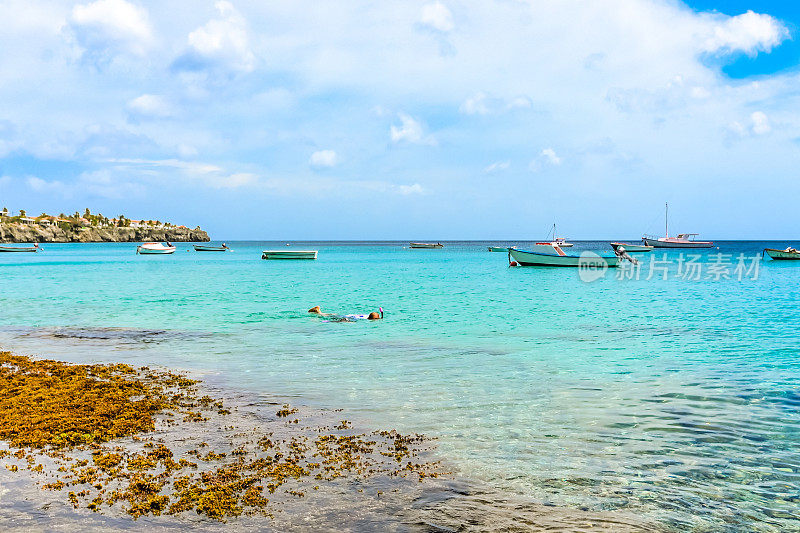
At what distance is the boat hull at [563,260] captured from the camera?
70.9 metres

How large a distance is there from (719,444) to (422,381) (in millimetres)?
6626

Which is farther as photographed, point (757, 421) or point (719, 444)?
point (757, 421)

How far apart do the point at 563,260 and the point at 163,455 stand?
6693 cm

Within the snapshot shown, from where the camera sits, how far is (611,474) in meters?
8.09

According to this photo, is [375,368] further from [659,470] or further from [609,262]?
[609,262]

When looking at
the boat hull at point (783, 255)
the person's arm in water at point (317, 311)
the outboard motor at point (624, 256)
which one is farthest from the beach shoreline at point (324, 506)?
the boat hull at point (783, 255)

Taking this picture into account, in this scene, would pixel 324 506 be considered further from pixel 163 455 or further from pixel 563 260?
pixel 563 260

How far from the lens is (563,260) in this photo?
70.9 meters

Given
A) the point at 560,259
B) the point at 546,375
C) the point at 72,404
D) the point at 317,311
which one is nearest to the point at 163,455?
the point at 72,404

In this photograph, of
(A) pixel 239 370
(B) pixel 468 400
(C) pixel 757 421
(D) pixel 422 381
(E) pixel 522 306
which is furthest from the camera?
(E) pixel 522 306

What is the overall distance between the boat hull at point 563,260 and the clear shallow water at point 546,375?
114 feet

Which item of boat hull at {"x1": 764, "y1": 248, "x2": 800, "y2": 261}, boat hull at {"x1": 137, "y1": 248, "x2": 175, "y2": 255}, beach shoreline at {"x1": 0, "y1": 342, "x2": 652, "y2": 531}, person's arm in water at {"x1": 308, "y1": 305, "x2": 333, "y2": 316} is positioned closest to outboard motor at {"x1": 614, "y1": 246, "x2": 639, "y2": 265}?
boat hull at {"x1": 764, "y1": 248, "x2": 800, "y2": 261}

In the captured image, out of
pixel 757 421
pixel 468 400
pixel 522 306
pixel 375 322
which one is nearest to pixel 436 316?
pixel 375 322

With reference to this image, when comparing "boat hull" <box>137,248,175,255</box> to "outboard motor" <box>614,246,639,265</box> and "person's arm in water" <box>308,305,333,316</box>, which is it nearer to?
"outboard motor" <box>614,246,639,265</box>
